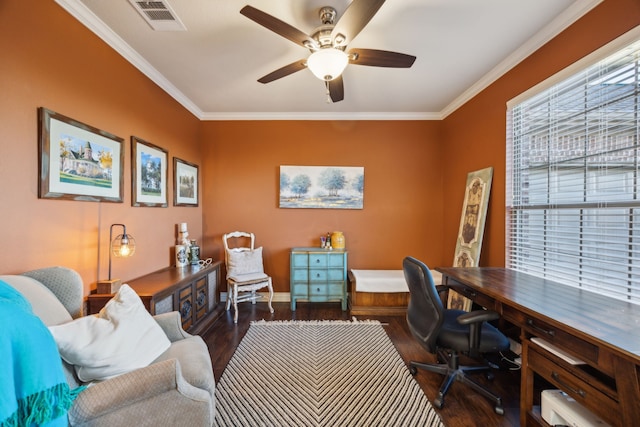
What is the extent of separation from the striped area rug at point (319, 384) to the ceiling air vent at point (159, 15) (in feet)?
9.35

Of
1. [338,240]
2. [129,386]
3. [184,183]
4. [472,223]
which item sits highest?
[184,183]

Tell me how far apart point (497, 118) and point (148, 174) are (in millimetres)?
3713

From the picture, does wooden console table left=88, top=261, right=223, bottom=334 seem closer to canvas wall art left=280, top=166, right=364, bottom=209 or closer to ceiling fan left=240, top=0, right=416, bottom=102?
canvas wall art left=280, top=166, right=364, bottom=209

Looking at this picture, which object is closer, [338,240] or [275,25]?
[275,25]

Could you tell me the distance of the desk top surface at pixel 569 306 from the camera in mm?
1097

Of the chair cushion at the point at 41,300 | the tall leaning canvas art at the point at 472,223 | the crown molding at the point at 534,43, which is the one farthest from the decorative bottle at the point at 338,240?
the chair cushion at the point at 41,300

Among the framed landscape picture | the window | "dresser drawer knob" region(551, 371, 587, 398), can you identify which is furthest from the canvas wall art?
"dresser drawer knob" region(551, 371, 587, 398)

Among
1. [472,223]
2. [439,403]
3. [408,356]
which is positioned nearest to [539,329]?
[439,403]

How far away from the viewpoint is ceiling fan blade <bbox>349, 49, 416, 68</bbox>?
5.84 ft

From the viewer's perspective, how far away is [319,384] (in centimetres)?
198

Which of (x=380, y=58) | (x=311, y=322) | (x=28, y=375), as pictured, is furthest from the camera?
(x=311, y=322)

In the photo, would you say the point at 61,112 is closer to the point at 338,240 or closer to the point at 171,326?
the point at 171,326

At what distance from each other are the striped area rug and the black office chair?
0.34m

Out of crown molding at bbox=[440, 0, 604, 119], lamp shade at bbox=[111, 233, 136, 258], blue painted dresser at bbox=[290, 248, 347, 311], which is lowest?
blue painted dresser at bbox=[290, 248, 347, 311]
